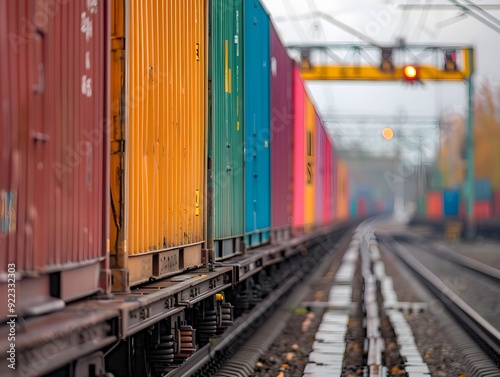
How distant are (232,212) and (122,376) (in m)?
3.90

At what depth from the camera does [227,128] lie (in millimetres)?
9453

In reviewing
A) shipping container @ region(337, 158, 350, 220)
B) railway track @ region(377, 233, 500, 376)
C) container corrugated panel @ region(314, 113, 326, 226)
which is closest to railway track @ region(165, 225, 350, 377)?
railway track @ region(377, 233, 500, 376)

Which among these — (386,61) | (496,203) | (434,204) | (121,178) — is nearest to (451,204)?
(496,203)

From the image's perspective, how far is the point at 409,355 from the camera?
11.0m

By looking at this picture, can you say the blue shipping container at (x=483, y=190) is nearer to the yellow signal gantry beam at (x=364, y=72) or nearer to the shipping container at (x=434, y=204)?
the shipping container at (x=434, y=204)

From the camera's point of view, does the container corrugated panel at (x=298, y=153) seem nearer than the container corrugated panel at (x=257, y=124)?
No

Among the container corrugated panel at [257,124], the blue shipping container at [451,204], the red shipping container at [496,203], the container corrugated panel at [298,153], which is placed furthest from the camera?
the blue shipping container at [451,204]

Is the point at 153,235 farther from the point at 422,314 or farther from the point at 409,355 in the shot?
the point at 422,314

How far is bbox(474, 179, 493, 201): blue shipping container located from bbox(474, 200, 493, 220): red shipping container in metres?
0.42

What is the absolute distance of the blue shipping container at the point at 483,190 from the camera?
6044 centimetres

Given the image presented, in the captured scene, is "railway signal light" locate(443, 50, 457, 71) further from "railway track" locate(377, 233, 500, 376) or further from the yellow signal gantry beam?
"railway track" locate(377, 233, 500, 376)

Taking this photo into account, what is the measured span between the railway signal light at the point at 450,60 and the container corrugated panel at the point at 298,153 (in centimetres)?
1322

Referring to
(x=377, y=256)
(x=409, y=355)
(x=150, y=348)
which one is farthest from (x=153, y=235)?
(x=377, y=256)

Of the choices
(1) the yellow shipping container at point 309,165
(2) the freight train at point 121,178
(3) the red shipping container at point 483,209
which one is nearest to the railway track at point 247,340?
(2) the freight train at point 121,178
